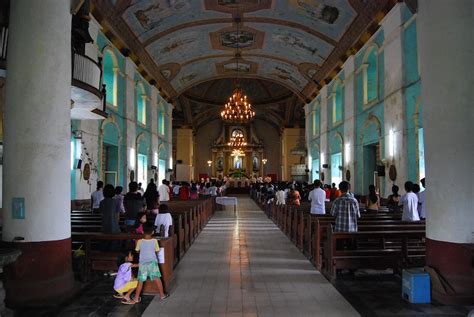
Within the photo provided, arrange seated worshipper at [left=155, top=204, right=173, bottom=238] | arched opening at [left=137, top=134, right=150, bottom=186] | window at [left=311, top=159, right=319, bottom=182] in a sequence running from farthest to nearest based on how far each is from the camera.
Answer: window at [left=311, top=159, right=319, bottom=182] < arched opening at [left=137, top=134, right=150, bottom=186] < seated worshipper at [left=155, top=204, right=173, bottom=238]

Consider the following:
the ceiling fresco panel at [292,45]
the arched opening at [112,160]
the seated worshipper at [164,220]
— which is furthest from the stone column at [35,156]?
the ceiling fresco panel at [292,45]

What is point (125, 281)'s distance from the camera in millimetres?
4938

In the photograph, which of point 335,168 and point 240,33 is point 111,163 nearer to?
point 240,33

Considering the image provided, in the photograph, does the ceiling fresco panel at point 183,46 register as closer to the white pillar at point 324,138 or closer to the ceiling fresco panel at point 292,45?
the ceiling fresco panel at point 292,45

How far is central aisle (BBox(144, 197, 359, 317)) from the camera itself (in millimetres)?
4637

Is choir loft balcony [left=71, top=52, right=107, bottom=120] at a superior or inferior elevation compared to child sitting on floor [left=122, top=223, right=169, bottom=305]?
superior

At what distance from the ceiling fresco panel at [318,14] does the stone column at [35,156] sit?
10.6 m

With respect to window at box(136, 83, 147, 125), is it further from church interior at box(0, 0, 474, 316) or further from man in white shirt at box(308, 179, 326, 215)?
man in white shirt at box(308, 179, 326, 215)

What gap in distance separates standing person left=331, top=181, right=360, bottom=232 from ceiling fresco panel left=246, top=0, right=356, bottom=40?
8772 mm

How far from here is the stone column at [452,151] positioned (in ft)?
15.3

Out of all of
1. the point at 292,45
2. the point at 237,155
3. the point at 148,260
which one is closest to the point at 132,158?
the point at 292,45

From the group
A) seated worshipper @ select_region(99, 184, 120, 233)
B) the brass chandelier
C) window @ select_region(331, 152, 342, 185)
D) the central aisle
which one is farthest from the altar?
seated worshipper @ select_region(99, 184, 120, 233)

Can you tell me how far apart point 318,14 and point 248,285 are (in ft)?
37.8

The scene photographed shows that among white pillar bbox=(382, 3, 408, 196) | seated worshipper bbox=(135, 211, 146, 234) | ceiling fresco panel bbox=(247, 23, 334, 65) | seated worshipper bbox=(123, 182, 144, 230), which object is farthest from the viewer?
ceiling fresco panel bbox=(247, 23, 334, 65)
